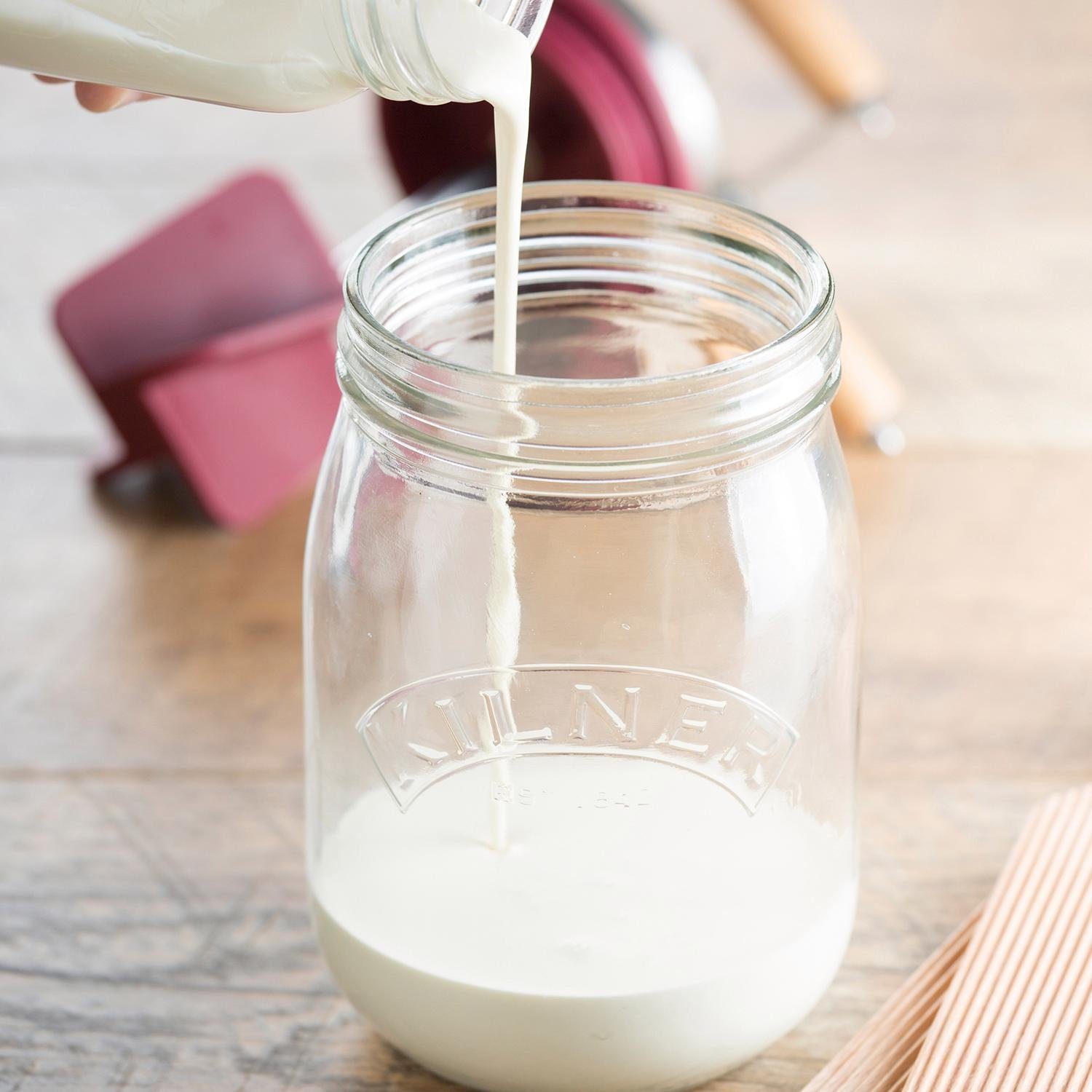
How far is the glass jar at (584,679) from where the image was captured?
0.42m

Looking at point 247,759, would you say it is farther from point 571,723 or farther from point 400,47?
point 400,47

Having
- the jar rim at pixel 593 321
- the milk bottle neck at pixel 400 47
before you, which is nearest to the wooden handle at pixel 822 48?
the jar rim at pixel 593 321

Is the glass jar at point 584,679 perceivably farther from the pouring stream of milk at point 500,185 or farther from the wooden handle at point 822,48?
the wooden handle at point 822,48

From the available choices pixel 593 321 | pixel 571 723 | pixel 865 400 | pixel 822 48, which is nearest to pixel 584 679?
pixel 571 723

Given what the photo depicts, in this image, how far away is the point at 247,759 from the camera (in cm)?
63

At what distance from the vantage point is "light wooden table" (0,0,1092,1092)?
0.51m

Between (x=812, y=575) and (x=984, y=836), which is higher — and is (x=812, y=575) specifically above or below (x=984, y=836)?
above

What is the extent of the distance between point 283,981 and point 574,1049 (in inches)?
5.1

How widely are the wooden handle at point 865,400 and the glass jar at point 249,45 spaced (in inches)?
16.7

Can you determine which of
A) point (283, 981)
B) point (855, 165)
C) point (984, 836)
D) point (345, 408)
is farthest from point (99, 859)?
point (855, 165)

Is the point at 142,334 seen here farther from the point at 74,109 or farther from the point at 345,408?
the point at 74,109

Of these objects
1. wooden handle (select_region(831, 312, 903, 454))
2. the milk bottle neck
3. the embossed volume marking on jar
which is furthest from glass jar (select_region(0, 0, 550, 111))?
wooden handle (select_region(831, 312, 903, 454))

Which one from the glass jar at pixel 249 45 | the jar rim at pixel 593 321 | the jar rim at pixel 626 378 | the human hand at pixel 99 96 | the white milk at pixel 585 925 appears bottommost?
the white milk at pixel 585 925

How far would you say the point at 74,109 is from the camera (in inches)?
47.7
